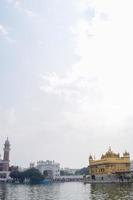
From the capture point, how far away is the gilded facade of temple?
3270 inches

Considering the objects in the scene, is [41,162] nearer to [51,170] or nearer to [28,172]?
[51,170]

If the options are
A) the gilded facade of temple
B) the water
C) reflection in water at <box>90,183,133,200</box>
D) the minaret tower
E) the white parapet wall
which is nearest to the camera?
reflection in water at <box>90,183,133,200</box>

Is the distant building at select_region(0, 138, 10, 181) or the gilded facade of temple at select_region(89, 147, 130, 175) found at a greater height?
the distant building at select_region(0, 138, 10, 181)

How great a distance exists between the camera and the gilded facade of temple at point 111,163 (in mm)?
83056

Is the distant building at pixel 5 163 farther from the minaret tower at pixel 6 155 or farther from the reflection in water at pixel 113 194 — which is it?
the reflection in water at pixel 113 194

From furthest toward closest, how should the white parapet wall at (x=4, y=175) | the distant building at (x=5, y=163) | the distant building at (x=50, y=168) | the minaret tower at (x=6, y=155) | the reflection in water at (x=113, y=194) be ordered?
the distant building at (x=50, y=168) → the minaret tower at (x=6, y=155) → the distant building at (x=5, y=163) → the white parapet wall at (x=4, y=175) → the reflection in water at (x=113, y=194)

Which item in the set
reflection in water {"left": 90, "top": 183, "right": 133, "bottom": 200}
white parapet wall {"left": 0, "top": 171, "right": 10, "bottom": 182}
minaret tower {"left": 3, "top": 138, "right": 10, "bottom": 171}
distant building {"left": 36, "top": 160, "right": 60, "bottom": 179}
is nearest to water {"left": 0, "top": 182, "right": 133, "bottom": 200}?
reflection in water {"left": 90, "top": 183, "right": 133, "bottom": 200}

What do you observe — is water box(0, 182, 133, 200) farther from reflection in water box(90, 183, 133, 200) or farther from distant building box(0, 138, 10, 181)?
distant building box(0, 138, 10, 181)

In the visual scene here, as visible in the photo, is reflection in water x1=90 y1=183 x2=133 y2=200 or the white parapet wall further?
the white parapet wall

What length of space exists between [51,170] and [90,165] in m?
52.3

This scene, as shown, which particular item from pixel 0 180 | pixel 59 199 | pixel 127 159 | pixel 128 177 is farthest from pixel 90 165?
pixel 59 199

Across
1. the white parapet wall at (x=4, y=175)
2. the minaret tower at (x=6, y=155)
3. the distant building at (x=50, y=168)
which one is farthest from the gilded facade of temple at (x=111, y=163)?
the distant building at (x=50, y=168)

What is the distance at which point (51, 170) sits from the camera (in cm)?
14375

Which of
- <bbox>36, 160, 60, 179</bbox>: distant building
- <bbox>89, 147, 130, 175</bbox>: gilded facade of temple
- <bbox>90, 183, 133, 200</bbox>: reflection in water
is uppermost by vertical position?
<bbox>36, 160, 60, 179</bbox>: distant building
